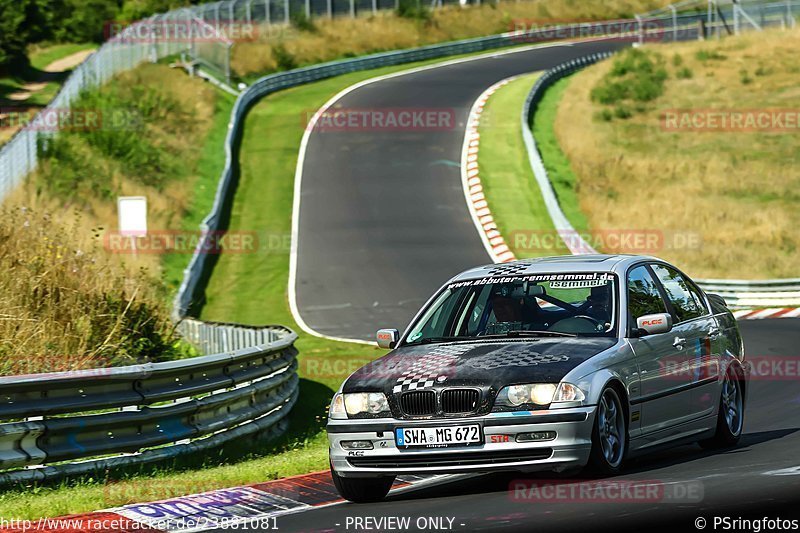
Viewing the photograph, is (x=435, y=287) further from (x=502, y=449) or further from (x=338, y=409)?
(x=502, y=449)

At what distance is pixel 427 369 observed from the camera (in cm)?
819

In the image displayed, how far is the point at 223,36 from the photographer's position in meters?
50.9

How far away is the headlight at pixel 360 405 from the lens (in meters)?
8.15

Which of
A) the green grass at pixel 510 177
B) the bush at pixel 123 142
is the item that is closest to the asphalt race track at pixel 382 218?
the green grass at pixel 510 177

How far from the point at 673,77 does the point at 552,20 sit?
2137 centimetres

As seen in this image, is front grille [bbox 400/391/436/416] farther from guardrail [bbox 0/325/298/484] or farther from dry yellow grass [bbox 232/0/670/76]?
dry yellow grass [bbox 232/0/670/76]

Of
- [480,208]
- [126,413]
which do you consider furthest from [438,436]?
[480,208]

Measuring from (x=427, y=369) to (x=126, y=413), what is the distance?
3.22m

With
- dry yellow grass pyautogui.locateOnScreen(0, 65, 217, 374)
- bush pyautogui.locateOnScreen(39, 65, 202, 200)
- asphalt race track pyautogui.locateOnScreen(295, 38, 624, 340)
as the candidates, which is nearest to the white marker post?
dry yellow grass pyautogui.locateOnScreen(0, 65, 217, 374)

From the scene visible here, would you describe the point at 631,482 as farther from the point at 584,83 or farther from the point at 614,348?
the point at 584,83

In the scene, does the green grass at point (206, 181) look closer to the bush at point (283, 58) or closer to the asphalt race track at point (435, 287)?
the asphalt race track at point (435, 287)

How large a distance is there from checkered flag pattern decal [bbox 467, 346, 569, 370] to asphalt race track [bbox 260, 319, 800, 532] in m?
0.80

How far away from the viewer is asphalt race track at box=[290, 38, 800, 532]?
700 centimetres

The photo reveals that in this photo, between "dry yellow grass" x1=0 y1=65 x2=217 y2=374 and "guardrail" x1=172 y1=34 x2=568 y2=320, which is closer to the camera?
"dry yellow grass" x1=0 y1=65 x2=217 y2=374
